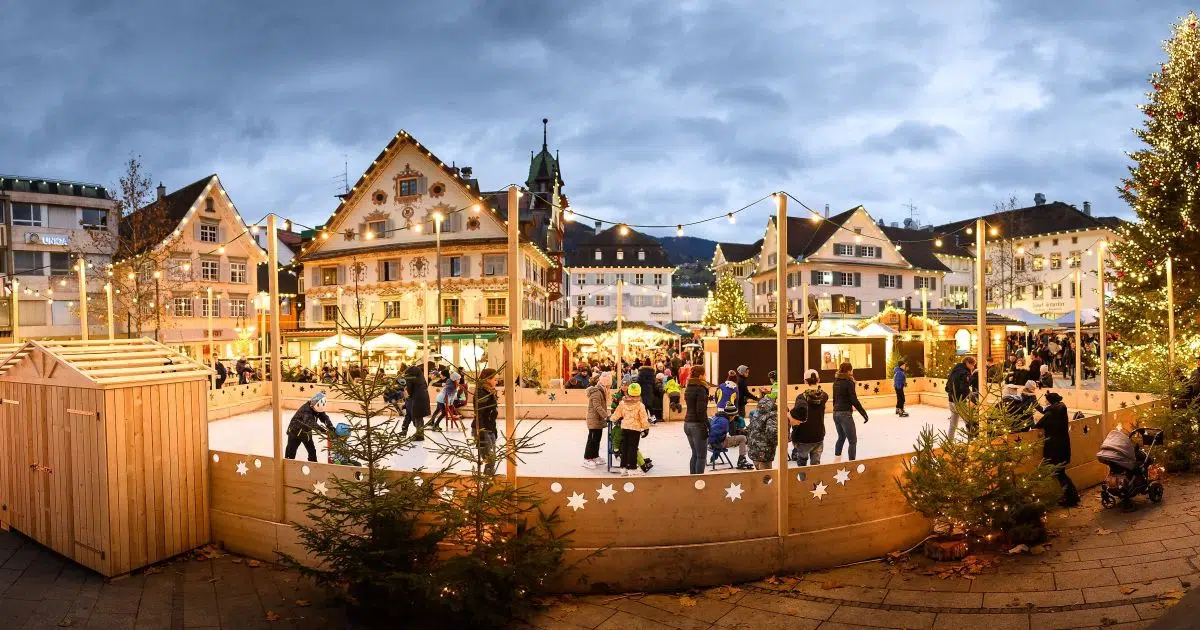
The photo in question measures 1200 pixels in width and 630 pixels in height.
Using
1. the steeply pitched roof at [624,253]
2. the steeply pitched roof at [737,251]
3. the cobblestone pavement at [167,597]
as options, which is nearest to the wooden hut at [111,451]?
the cobblestone pavement at [167,597]

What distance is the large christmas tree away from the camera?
15992 millimetres

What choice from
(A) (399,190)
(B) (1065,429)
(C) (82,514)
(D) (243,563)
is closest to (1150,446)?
(B) (1065,429)

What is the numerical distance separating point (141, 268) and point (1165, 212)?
36.7 m

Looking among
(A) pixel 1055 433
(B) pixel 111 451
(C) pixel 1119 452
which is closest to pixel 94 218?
(B) pixel 111 451

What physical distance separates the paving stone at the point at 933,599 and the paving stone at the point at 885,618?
0.25 metres

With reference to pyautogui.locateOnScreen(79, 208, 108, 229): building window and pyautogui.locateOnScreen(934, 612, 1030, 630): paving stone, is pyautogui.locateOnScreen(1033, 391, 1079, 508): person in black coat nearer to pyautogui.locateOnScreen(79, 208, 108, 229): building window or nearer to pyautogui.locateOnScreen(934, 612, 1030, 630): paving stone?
pyautogui.locateOnScreen(934, 612, 1030, 630): paving stone

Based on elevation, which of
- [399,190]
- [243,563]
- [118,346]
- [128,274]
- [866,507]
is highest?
[399,190]

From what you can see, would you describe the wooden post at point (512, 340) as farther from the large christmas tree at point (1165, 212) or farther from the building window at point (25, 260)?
the building window at point (25, 260)

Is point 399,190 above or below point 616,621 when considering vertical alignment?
above

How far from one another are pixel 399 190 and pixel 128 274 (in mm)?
12210

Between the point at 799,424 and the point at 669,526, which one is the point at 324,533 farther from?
the point at 799,424

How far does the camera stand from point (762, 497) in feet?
22.4

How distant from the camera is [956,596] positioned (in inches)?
246

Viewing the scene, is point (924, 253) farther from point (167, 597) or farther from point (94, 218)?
point (167, 597)
